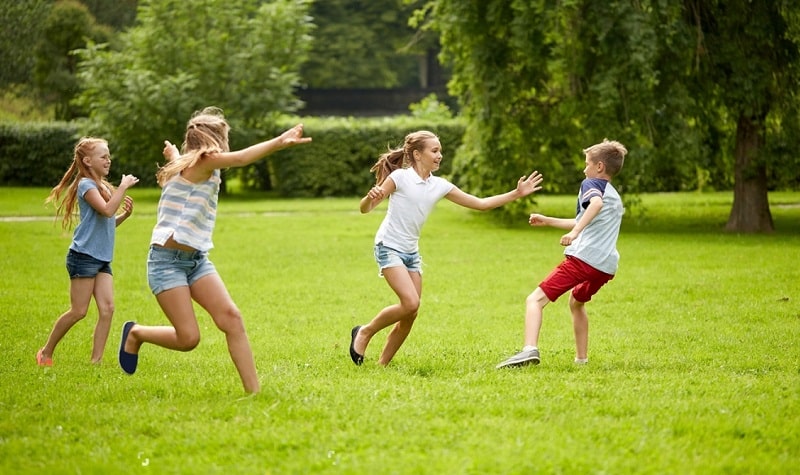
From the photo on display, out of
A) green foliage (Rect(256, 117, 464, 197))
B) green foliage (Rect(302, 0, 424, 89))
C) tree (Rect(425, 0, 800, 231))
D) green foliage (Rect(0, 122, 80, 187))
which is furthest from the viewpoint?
green foliage (Rect(302, 0, 424, 89))

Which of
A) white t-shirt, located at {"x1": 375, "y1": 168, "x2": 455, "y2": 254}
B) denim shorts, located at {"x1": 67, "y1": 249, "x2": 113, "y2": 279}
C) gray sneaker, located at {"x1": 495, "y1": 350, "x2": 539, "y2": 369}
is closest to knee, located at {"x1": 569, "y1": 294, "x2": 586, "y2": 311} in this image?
gray sneaker, located at {"x1": 495, "y1": 350, "x2": 539, "y2": 369}

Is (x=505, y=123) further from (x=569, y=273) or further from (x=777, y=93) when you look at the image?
(x=569, y=273)

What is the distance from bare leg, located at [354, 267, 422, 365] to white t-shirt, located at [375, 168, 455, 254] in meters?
0.20

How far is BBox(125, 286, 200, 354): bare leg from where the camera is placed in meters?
6.23

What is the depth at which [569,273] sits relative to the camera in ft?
24.9

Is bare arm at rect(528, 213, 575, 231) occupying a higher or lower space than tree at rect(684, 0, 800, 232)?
lower

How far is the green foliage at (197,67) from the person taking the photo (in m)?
29.9

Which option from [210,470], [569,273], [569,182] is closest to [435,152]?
[569,273]

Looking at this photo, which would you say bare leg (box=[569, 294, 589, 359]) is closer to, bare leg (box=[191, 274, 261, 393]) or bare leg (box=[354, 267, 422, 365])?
bare leg (box=[354, 267, 422, 365])

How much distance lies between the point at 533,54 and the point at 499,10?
3.56ft

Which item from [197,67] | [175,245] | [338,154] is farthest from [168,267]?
[338,154]

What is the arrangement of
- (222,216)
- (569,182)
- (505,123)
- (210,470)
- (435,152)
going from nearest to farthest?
1. (210,470)
2. (435,152)
3. (505,123)
4. (222,216)
5. (569,182)

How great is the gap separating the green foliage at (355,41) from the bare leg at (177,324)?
48064 mm

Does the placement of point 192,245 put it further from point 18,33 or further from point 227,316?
point 18,33
